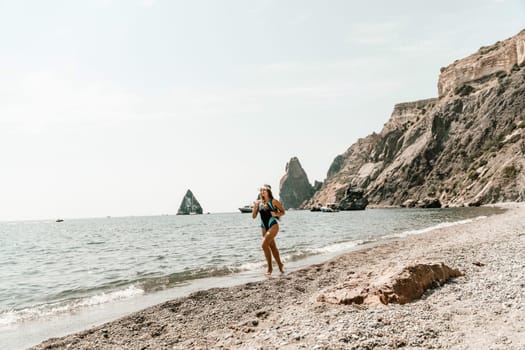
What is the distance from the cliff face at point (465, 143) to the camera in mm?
88312

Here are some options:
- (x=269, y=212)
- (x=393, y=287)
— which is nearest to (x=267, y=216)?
(x=269, y=212)

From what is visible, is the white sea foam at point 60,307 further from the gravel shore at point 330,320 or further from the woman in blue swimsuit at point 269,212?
the woman in blue swimsuit at point 269,212

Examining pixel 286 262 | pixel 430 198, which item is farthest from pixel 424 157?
pixel 286 262

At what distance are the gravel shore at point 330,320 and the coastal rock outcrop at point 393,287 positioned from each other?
0.23 meters

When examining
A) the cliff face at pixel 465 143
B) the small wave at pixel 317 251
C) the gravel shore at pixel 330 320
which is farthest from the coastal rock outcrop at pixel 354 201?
the gravel shore at pixel 330 320

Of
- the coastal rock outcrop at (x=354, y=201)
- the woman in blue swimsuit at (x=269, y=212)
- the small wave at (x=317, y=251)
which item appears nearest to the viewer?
the woman in blue swimsuit at (x=269, y=212)

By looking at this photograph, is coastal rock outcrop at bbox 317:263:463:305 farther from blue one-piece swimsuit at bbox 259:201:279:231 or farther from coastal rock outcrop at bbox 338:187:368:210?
coastal rock outcrop at bbox 338:187:368:210

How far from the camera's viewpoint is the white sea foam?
11.6 m

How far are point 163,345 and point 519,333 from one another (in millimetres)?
5928

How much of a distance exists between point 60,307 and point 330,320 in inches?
377

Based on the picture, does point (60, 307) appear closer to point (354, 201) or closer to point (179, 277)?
point (179, 277)

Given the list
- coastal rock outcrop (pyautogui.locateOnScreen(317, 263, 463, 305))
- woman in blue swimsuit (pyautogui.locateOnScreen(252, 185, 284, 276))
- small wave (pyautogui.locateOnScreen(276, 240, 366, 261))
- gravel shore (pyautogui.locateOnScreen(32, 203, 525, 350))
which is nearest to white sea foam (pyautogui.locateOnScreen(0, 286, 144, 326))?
gravel shore (pyautogui.locateOnScreen(32, 203, 525, 350))

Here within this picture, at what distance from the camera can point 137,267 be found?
69.2 ft

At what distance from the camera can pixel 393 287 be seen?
8164mm
